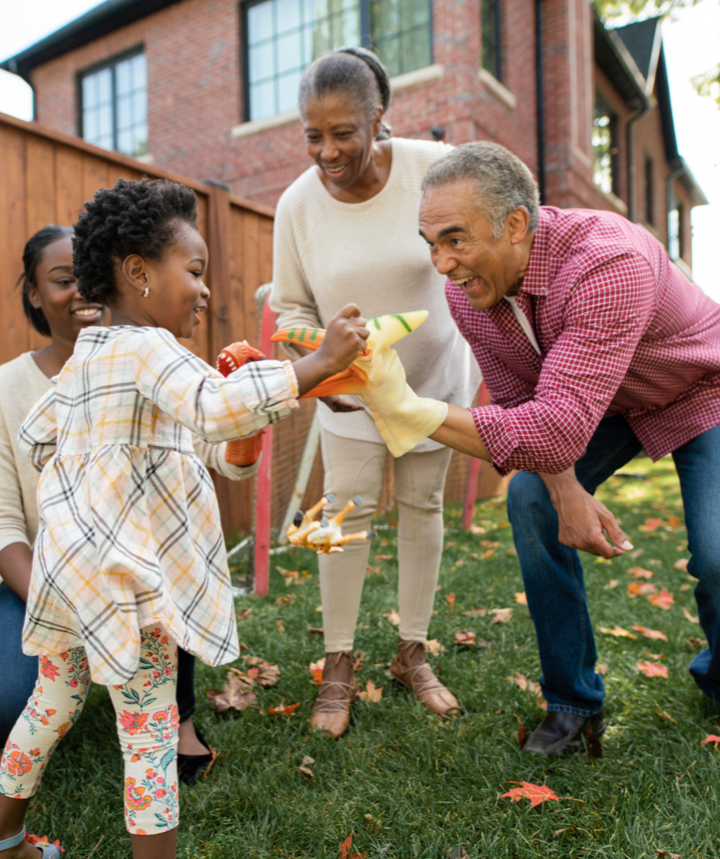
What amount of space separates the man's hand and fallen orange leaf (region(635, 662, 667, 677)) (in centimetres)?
101

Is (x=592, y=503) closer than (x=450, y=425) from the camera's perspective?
No

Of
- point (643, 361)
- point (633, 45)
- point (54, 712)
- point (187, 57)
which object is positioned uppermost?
point (633, 45)

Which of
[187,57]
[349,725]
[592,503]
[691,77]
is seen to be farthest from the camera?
[691,77]

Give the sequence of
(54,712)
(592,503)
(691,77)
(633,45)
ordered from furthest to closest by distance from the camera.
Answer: (633,45) → (691,77) → (592,503) → (54,712)

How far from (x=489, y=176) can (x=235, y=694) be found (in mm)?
1988

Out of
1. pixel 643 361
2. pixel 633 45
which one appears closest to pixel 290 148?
pixel 643 361

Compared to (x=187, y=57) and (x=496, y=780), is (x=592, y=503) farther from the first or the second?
(x=187, y=57)

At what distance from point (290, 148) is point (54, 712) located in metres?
9.39

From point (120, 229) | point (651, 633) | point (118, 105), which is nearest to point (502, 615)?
point (651, 633)

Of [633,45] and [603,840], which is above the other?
[633,45]

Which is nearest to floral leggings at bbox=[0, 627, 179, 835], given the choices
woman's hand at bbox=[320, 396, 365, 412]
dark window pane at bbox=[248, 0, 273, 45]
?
woman's hand at bbox=[320, 396, 365, 412]

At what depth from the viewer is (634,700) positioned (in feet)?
8.54

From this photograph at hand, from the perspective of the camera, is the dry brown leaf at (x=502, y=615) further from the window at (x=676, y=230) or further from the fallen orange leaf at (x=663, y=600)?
the window at (x=676, y=230)

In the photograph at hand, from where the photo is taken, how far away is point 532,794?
6.43ft
